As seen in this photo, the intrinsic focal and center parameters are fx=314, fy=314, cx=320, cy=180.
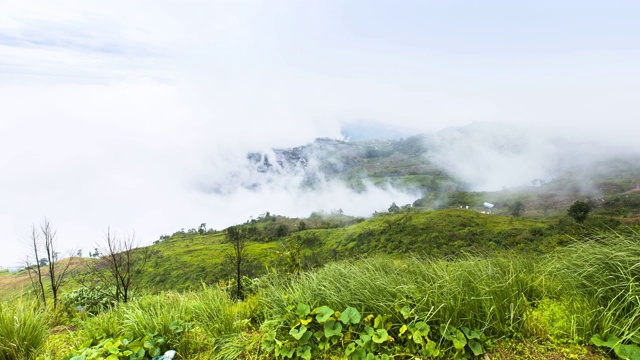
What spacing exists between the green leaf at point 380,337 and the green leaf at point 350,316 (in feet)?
0.71

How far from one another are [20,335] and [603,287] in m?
6.47

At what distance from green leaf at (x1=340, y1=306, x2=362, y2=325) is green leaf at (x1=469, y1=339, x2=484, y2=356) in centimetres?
107

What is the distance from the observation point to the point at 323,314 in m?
3.32

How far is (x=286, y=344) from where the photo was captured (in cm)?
334

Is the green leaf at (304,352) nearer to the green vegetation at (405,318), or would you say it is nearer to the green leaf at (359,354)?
the green vegetation at (405,318)

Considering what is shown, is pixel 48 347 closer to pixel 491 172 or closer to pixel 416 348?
pixel 416 348

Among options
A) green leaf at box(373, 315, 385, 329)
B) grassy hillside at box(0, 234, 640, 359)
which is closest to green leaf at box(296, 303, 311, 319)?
grassy hillside at box(0, 234, 640, 359)

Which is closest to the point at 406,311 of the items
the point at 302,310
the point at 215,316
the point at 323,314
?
the point at 323,314

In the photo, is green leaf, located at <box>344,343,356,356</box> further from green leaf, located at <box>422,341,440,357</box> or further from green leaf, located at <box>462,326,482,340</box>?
green leaf, located at <box>462,326,482,340</box>

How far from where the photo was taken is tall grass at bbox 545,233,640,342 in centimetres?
291

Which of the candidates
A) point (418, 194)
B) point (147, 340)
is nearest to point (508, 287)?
point (147, 340)

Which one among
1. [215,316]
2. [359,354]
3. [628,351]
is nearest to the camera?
[628,351]

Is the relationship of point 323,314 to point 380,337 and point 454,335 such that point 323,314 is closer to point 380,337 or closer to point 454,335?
point 380,337

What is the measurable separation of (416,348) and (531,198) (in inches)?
4801
